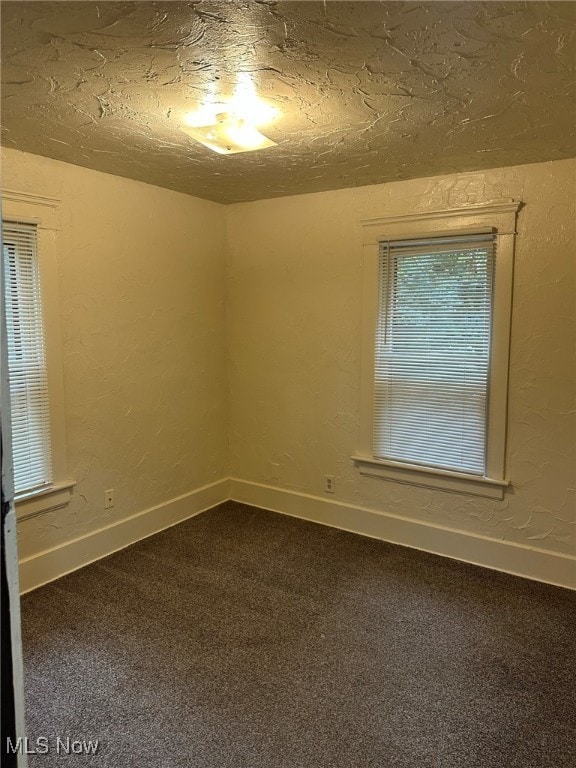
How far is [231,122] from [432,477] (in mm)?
2391

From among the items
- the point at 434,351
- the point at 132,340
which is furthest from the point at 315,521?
the point at 132,340

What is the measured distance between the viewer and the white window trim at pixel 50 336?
2773 mm

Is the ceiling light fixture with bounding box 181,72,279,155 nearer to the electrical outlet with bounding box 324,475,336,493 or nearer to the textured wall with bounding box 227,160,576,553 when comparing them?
the textured wall with bounding box 227,160,576,553

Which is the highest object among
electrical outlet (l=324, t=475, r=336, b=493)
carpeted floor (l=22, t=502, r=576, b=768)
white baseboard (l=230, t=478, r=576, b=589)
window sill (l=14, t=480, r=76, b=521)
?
window sill (l=14, t=480, r=76, b=521)

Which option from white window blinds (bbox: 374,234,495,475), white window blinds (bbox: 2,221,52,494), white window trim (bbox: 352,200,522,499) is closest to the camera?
white window blinds (bbox: 2,221,52,494)

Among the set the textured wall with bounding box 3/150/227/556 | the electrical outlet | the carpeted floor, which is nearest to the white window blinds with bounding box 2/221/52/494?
the textured wall with bounding box 3/150/227/556

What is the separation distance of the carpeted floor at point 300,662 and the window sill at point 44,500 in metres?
0.44

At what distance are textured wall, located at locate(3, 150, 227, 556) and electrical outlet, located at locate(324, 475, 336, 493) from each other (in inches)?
36.6

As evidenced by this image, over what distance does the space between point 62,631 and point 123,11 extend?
8.49 ft

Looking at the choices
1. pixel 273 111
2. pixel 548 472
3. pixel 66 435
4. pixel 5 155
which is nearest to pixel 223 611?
pixel 66 435

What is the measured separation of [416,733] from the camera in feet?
6.34

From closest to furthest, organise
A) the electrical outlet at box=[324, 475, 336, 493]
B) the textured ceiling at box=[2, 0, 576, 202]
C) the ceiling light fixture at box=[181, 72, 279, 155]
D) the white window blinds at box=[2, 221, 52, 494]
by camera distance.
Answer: the textured ceiling at box=[2, 0, 576, 202] → the ceiling light fixture at box=[181, 72, 279, 155] → the white window blinds at box=[2, 221, 52, 494] → the electrical outlet at box=[324, 475, 336, 493]

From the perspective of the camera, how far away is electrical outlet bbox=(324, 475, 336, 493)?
149 inches

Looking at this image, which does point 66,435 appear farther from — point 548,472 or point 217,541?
point 548,472
